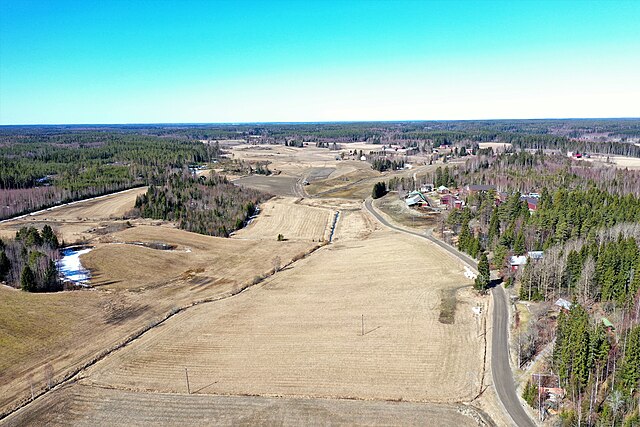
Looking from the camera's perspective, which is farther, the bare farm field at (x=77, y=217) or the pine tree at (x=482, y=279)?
the bare farm field at (x=77, y=217)

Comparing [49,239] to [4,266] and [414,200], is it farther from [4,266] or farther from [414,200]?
[414,200]

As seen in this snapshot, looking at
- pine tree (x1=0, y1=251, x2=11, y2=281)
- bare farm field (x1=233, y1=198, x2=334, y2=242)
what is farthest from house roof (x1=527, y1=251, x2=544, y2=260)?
pine tree (x1=0, y1=251, x2=11, y2=281)

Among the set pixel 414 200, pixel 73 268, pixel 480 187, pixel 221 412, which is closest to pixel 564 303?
pixel 221 412

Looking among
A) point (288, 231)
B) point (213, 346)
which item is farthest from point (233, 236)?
point (213, 346)

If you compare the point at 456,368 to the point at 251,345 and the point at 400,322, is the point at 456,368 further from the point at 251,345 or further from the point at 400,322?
the point at 251,345

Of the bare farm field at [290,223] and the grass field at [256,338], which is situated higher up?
the bare farm field at [290,223]

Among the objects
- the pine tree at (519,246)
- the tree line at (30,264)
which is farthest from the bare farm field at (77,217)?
the pine tree at (519,246)

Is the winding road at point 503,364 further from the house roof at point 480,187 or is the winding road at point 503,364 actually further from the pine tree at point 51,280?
the house roof at point 480,187

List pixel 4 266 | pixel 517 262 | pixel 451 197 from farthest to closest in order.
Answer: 1. pixel 451 197
2. pixel 517 262
3. pixel 4 266
